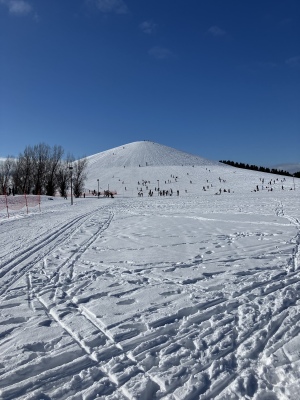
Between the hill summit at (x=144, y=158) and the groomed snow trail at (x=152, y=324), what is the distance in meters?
92.0

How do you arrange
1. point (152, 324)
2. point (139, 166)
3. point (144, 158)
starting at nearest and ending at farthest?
1. point (152, 324)
2. point (139, 166)
3. point (144, 158)

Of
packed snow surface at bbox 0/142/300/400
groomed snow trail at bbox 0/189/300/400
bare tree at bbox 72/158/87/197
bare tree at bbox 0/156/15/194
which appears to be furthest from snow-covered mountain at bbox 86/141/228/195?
groomed snow trail at bbox 0/189/300/400

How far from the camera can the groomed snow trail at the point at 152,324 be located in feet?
9.50

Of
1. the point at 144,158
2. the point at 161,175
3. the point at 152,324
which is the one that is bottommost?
the point at 152,324

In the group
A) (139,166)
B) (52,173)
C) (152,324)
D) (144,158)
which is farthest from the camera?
(144,158)

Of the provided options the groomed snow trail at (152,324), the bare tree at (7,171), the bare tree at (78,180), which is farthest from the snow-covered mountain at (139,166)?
the groomed snow trail at (152,324)

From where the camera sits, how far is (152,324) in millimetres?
4051

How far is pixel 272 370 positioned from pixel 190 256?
179 inches

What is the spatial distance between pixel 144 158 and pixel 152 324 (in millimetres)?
104683

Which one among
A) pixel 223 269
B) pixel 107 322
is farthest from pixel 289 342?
pixel 223 269

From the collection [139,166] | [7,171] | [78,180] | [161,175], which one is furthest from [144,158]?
[7,171]

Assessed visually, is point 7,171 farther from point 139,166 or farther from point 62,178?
point 139,166

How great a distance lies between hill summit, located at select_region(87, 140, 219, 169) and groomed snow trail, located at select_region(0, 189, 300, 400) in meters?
92.0

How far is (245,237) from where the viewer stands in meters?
9.72
